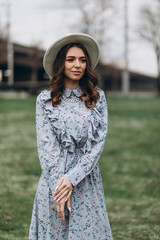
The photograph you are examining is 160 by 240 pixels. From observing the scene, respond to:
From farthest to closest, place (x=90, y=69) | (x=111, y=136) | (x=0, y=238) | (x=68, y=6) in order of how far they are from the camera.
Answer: (x=68, y=6), (x=111, y=136), (x=0, y=238), (x=90, y=69)

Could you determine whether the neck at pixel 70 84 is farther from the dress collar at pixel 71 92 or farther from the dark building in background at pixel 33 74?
the dark building in background at pixel 33 74

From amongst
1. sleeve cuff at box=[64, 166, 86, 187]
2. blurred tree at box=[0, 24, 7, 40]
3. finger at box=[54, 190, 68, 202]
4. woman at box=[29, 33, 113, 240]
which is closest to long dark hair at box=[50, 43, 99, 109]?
woman at box=[29, 33, 113, 240]

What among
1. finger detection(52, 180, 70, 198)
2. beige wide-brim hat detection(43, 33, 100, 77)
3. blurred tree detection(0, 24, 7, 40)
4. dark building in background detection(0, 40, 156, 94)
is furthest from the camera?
dark building in background detection(0, 40, 156, 94)

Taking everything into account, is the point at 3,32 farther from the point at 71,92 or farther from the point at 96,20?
Result: the point at 71,92

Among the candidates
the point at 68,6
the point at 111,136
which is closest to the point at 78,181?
the point at 111,136

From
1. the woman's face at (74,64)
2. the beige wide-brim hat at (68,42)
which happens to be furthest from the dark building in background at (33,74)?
the woman's face at (74,64)

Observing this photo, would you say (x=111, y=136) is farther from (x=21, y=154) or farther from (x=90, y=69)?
(x=90, y=69)

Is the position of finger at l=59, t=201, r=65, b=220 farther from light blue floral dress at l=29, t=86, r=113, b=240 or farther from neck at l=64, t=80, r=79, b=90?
neck at l=64, t=80, r=79, b=90

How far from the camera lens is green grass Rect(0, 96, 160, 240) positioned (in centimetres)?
529

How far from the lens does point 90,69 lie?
307cm

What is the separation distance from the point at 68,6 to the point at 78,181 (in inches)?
813

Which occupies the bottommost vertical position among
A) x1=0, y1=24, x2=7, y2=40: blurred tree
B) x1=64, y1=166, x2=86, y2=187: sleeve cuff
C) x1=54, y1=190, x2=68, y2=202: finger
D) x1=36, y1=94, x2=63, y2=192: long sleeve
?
x1=54, y1=190, x2=68, y2=202: finger

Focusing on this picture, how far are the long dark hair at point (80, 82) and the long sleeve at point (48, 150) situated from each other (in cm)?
14

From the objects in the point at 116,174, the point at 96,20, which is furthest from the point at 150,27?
the point at 116,174
